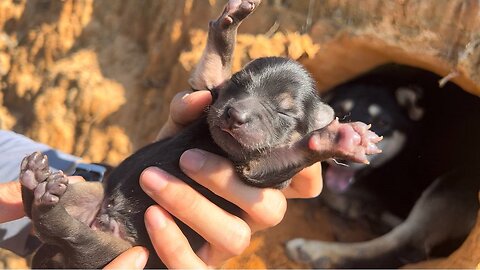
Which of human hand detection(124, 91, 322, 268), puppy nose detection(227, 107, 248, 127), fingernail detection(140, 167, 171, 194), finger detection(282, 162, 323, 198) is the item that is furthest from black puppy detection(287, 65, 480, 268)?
puppy nose detection(227, 107, 248, 127)

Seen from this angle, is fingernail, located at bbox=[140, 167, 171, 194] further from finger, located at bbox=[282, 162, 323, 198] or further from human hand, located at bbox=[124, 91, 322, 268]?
finger, located at bbox=[282, 162, 323, 198]

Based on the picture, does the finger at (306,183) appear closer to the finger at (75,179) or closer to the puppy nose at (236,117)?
the puppy nose at (236,117)

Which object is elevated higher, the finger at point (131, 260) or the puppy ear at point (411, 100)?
the finger at point (131, 260)

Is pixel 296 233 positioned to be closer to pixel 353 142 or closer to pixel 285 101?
pixel 285 101

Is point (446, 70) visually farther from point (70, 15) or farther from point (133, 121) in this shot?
point (70, 15)

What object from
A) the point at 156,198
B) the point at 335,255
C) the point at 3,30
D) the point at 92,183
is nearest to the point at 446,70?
the point at 335,255

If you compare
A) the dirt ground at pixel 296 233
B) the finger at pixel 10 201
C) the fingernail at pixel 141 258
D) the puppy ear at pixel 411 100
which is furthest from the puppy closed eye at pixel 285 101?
the puppy ear at pixel 411 100

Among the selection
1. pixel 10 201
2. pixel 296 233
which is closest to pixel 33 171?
pixel 10 201
